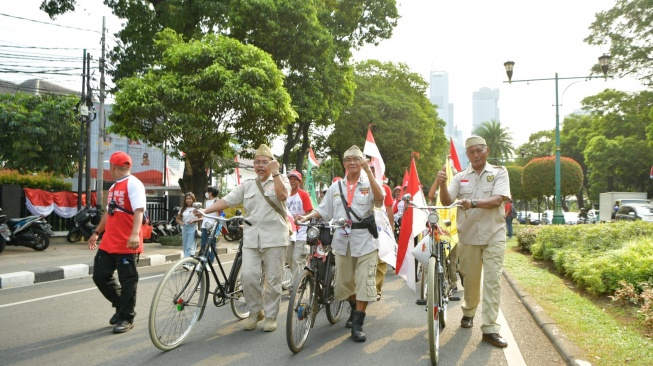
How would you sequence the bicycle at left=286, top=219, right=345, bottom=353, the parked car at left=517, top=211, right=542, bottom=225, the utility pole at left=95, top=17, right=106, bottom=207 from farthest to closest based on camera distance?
the parked car at left=517, top=211, right=542, bottom=225 < the utility pole at left=95, top=17, right=106, bottom=207 < the bicycle at left=286, top=219, right=345, bottom=353

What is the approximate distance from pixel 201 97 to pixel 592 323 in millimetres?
Result: 11447

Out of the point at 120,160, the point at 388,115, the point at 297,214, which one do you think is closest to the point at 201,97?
the point at 297,214

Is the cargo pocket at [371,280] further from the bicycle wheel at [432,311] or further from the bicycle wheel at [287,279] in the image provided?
the bicycle wheel at [287,279]

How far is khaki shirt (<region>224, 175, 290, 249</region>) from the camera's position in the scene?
206 inches

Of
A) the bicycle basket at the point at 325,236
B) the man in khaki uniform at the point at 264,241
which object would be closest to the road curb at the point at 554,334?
the bicycle basket at the point at 325,236

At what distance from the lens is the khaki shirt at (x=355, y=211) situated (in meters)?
5.18

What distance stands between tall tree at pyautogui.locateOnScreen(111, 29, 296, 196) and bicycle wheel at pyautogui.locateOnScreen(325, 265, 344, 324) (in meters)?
9.63

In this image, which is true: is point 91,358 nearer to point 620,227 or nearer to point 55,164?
point 620,227

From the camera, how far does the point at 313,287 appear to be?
4953 mm

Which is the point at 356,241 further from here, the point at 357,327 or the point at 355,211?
the point at 357,327

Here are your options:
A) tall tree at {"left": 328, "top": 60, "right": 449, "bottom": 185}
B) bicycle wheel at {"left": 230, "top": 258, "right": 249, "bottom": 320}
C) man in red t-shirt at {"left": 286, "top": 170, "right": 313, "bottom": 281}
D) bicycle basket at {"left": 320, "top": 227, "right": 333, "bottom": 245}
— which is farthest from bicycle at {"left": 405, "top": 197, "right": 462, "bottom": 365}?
tall tree at {"left": 328, "top": 60, "right": 449, "bottom": 185}

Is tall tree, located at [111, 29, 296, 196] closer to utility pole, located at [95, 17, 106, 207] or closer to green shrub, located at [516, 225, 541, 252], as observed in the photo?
utility pole, located at [95, 17, 106, 207]

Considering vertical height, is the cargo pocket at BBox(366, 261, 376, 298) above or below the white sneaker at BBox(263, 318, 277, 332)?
above

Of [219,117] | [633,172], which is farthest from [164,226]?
[633,172]
